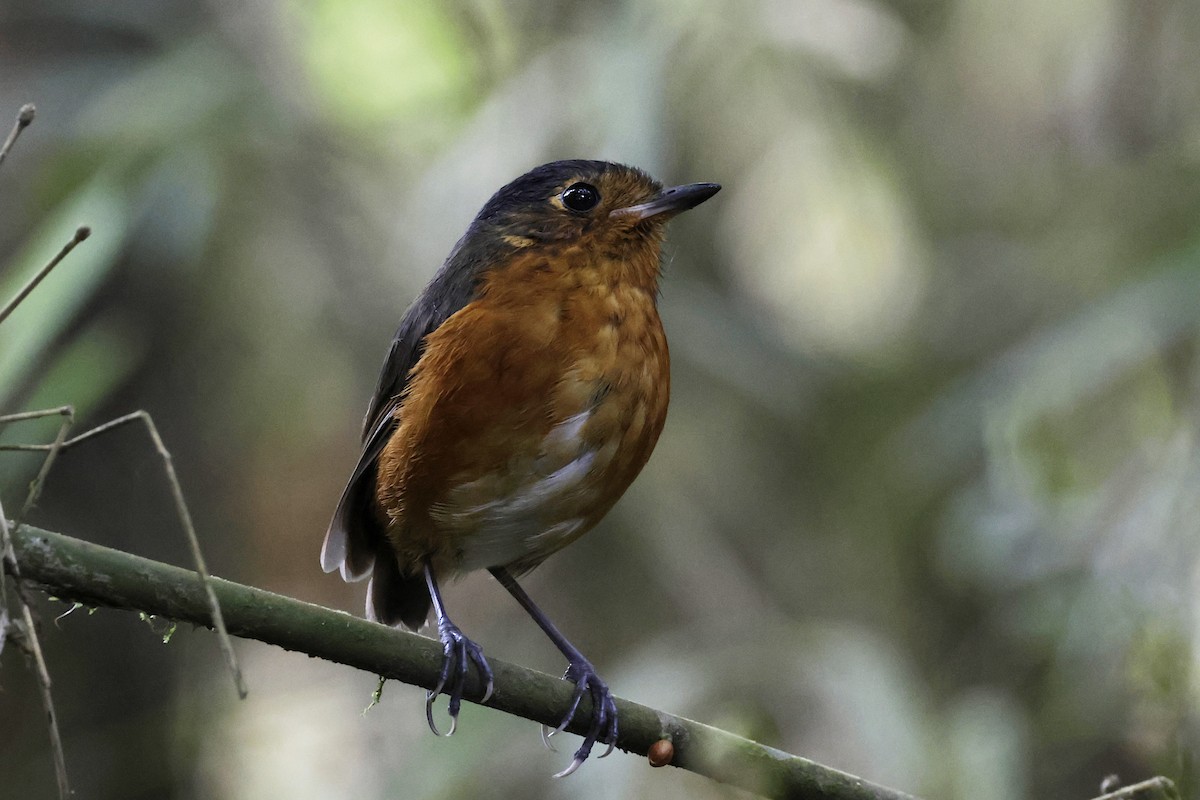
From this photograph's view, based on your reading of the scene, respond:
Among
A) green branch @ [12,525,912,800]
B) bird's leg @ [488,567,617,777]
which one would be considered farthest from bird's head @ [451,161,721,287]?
green branch @ [12,525,912,800]

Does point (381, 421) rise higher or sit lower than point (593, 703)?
higher

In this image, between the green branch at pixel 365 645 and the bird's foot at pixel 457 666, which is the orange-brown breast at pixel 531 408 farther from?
the green branch at pixel 365 645

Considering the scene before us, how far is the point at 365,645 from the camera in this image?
7.14 ft

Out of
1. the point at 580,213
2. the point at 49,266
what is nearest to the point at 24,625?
the point at 49,266

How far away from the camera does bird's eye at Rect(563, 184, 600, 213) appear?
3416 mm

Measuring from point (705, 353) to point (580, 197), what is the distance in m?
1.73

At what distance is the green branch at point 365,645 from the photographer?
6.24 feet

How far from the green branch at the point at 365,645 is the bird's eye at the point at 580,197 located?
49.4 inches

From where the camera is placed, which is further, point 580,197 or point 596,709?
point 580,197

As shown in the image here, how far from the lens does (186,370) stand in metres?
5.02

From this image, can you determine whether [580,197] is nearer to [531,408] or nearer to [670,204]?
[670,204]

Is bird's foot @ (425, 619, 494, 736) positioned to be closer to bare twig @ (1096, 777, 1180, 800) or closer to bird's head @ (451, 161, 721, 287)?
bird's head @ (451, 161, 721, 287)

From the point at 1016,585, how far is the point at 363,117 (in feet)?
10.7

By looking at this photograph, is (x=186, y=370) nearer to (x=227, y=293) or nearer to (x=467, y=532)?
(x=227, y=293)
